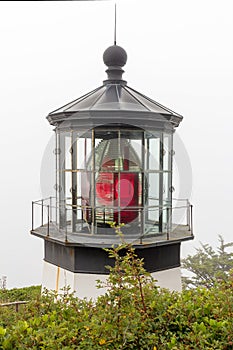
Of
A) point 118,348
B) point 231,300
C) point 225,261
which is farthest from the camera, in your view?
point 225,261

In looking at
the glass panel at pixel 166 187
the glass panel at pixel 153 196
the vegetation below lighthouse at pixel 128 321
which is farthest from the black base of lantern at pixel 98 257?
the vegetation below lighthouse at pixel 128 321

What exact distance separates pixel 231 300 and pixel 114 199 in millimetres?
3050

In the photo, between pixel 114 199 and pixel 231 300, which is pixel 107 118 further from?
pixel 231 300

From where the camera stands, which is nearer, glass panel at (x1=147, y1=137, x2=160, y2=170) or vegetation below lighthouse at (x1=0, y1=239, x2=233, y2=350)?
vegetation below lighthouse at (x1=0, y1=239, x2=233, y2=350)

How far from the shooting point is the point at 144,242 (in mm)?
5332

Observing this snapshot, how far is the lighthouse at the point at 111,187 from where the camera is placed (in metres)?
5.40

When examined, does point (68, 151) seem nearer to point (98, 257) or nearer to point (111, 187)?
point (111, 187)

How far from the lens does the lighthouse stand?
540cm

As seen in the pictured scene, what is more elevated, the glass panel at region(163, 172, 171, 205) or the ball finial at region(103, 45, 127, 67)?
the ball finial at region(103, 45, 127, 67)

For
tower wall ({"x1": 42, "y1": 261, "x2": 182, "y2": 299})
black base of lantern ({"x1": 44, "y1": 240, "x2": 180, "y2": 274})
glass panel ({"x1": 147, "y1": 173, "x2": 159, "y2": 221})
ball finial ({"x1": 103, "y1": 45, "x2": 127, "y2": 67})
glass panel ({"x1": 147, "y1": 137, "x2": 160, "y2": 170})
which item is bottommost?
tower wall ({"x1": 42, "y1": 261, "x2": 182, "y2": 299})

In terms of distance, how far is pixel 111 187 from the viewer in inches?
221

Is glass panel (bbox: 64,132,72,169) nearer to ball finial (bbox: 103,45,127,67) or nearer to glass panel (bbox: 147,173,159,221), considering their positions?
glass panel (bbox: 147,173,159,221)

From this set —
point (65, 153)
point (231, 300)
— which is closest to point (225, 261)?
point (65, 153)

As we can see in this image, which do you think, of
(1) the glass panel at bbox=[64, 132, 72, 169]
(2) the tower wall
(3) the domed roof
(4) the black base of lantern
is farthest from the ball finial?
(2) the tower wall
